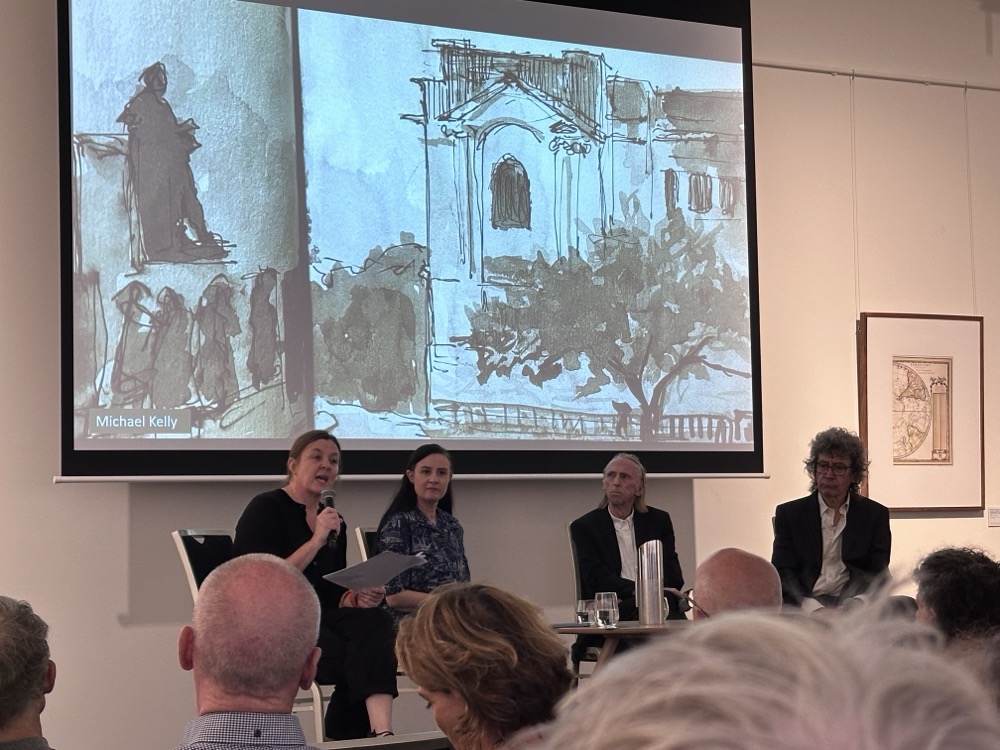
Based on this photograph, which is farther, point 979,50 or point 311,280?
point 979,50

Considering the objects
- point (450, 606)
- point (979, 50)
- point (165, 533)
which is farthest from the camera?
point (979, 50)

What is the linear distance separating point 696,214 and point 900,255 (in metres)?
1.47

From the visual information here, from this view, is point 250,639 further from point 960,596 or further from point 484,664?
point 960,596

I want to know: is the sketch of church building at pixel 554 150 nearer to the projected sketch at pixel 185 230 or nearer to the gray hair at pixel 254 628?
the projected sketch at pixel 185 230

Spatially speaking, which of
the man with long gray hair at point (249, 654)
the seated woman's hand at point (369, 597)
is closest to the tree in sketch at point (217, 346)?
the seated woman's hand at point (369, 597)

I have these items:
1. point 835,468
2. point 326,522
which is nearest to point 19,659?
point 326,522

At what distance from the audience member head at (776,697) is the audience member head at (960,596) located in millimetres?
1827

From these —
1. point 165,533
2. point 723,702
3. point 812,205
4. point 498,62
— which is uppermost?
point 498,62

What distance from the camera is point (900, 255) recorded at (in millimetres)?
6926

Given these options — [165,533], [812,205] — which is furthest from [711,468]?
[165,533]

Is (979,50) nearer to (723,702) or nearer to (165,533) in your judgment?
(165,533)

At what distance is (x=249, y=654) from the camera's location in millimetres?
1896

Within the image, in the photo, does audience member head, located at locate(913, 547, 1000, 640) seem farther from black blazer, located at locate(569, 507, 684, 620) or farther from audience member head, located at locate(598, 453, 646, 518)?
audience member head, located at locate(598, 453, 646, 518)

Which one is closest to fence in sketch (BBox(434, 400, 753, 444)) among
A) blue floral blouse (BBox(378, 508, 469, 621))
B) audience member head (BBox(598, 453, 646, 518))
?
audience member head (BBox(598, 453, 646, 518))
